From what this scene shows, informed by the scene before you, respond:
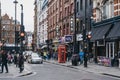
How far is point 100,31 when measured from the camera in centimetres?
4684

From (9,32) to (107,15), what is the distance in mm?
117028

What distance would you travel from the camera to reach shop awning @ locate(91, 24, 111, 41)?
44597 mm

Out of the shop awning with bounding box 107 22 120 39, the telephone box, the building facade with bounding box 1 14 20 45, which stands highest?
the building facade with bounding box 1 14 20 45

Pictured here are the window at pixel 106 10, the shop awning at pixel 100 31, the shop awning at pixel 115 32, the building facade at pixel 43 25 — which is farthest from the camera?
the building facade at pixel 43 25

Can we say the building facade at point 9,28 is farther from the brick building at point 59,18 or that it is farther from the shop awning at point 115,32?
the shop awning at point 115,32

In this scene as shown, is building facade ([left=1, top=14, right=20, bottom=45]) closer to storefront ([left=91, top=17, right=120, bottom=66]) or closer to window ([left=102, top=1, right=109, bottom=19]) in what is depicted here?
storefront ([left=91, top=17, right=120, bottom=66])

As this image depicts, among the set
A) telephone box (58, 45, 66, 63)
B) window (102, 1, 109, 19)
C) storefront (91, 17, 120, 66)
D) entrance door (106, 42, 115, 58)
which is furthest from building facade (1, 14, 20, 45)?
entrance door (106, 42, 115, 58)

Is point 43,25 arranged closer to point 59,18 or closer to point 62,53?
point 59,18

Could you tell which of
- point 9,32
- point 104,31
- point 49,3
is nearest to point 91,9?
point 104,31

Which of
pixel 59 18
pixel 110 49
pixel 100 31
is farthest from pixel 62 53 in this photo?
pixel 59 18

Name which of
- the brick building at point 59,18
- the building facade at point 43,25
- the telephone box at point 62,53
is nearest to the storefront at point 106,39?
the telephone box at point 62,53

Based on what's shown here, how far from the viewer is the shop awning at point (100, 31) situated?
146 ft

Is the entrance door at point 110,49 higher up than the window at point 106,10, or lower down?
lower down

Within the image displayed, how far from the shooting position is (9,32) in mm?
161375
